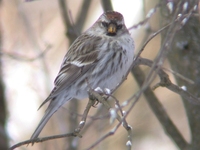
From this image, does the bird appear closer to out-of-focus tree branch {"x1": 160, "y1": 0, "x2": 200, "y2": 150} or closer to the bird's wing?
the bird's wing

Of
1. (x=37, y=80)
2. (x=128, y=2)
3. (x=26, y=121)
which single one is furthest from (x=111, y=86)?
(x=26, y=121)

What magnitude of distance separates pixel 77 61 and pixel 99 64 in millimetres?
267

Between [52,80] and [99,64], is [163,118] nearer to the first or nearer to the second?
[99,64]

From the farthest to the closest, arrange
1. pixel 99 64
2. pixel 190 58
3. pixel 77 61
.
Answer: pixel 77 61 < pixel 99 64 < pixel 190 58

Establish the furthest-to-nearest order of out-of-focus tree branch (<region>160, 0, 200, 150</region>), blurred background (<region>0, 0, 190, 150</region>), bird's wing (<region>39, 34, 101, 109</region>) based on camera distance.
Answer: blurred background (<region>0, 0, 190, 150</region>) → bird's wing (<region>39, 34, 101, 109</region>) → out-of-focus tree branch (<region>160, 0, 200, 150</region>)

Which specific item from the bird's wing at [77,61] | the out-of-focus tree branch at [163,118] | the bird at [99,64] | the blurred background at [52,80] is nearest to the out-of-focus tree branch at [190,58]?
the out-of-focus tree branch at [163,118]

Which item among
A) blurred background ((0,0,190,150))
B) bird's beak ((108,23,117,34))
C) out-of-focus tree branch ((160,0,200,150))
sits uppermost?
bird's beak ((108,23,117,34))

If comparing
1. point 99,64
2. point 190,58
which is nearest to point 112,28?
point 99,64

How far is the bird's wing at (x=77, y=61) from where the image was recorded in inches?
158

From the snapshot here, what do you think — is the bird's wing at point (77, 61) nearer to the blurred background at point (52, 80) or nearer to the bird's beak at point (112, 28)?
the bird's beak at point (112, 28)

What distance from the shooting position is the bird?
154 inches

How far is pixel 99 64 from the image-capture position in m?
3.97

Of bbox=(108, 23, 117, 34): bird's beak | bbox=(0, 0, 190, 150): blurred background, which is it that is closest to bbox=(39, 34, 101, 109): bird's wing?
bbox=(108, 23, 117, 34): bird's beak

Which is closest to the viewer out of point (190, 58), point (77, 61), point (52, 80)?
point (190, 58)
